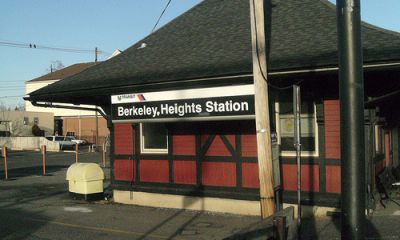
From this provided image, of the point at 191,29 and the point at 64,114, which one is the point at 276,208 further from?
the point at 64,114

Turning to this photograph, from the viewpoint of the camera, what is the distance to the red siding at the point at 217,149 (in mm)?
11252

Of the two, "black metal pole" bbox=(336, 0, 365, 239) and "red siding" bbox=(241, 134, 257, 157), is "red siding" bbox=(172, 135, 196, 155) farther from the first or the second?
"black metal pole" bbox=(336, 0, 365, 239)

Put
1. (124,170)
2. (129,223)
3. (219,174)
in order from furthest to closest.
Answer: (124,170) → (219,174) → (129,223)

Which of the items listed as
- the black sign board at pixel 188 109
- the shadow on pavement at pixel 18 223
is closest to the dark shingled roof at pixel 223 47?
the black sign board at pixel 188 109

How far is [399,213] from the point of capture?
9797mm

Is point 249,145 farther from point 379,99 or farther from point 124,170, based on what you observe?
point 124,170

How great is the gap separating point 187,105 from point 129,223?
8.91 feet

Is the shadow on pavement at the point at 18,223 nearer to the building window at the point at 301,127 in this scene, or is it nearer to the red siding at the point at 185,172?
the red siding at the point at 185,172

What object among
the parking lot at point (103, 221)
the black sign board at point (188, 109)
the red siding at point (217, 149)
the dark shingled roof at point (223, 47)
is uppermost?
the dark shingled roof at point (223, 47)

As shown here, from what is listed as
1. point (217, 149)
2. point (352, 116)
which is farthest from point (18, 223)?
point (352, 116)

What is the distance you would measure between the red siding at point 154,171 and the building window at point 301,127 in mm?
3189

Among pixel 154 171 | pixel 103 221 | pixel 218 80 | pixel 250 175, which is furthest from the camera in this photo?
pixel 154 171

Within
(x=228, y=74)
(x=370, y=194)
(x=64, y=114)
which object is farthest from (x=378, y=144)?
(x=64, y=114)

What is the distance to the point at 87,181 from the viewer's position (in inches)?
533
